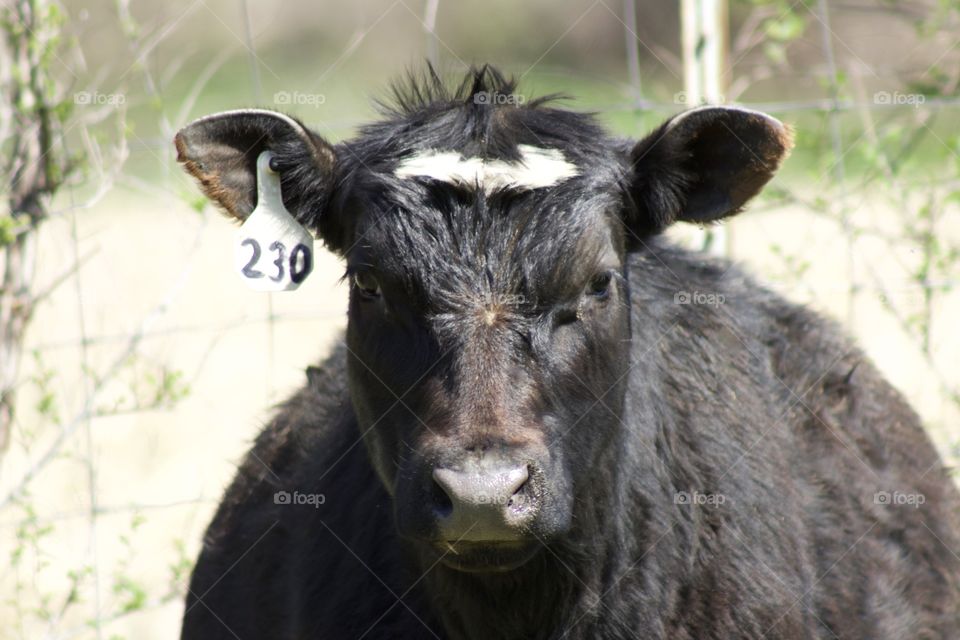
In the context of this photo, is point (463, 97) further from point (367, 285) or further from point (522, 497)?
point (522, 497)

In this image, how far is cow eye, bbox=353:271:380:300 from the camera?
13.2 feet

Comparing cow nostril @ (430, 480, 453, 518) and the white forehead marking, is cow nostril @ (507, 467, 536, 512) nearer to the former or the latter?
cow nostril @ (430, 480, 453, 518)

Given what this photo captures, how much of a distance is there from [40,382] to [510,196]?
3152 mm

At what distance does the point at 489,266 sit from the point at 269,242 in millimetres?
952

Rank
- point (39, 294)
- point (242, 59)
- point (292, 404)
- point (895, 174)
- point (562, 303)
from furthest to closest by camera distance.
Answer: point (242, 59) < point (895, 174) < point (39, 294) < point (292, 404) < point (562, 303)

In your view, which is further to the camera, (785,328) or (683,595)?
(785,328)

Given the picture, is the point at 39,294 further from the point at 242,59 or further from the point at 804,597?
the point at 242,59

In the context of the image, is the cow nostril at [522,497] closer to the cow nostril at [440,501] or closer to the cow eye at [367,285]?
the cow nostril at [440,501]

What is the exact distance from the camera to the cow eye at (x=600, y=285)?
394 cm

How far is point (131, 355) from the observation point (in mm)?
6594

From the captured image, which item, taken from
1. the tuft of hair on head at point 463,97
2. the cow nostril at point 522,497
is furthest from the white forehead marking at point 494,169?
the cow nostril at point 522,497

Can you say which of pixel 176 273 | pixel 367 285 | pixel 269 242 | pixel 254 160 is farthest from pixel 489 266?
pixel 176 273

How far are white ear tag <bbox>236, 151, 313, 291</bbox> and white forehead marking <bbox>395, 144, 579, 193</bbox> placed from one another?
523 mm

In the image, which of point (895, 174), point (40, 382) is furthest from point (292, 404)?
point (895, 174)
